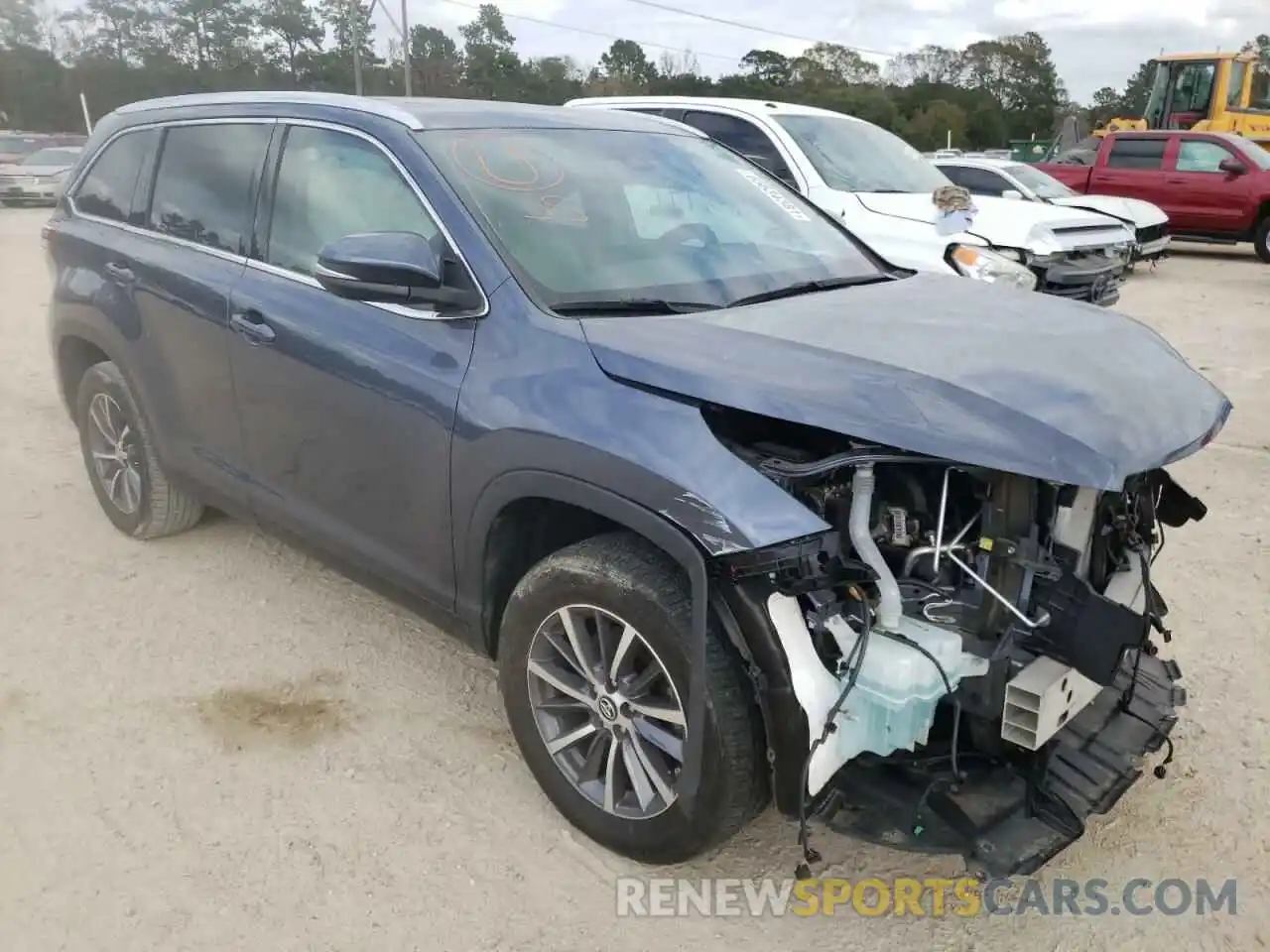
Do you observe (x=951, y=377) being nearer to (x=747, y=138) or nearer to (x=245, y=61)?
(x=747, y=138)

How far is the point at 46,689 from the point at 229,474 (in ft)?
3.13

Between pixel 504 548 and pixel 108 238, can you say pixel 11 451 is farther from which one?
pixel 504 548

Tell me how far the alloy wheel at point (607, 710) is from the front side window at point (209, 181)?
6.48ft

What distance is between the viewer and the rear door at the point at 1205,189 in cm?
1462

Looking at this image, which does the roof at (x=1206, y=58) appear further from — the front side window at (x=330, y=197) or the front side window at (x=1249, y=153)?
the front side window at (x=330, y=197)

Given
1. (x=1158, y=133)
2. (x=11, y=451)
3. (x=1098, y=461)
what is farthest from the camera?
(x=1158, y=133)

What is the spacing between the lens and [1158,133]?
51.0 ft

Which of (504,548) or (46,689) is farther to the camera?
(46,689)

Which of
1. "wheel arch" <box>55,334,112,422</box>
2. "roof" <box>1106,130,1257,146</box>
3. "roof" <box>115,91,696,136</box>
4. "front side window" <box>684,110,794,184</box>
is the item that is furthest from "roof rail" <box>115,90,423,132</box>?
"roof" <box>1106,130,1257,146</box>

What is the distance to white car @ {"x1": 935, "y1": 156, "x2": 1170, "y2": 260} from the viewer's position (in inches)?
495

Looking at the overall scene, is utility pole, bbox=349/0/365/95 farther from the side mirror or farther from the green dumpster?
the side mirror

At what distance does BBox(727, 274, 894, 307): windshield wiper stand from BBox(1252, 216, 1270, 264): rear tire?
13948 millimetres

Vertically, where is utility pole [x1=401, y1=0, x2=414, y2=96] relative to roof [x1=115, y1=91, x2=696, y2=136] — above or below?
above

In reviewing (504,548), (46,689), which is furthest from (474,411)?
(46,689)
